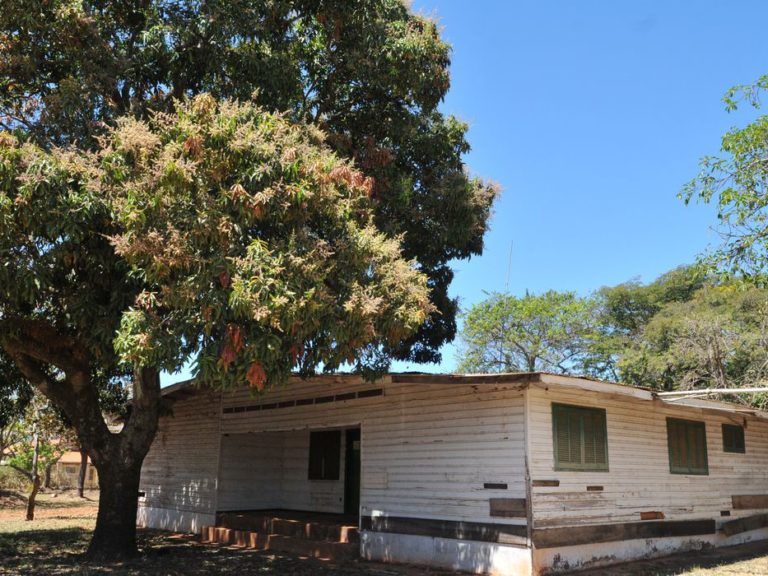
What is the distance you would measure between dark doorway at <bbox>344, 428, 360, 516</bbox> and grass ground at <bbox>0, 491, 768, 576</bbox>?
3120 mm

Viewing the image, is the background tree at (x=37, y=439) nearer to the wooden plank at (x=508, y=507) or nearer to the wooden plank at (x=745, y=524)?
the wooden plank at (x=508, y=507)

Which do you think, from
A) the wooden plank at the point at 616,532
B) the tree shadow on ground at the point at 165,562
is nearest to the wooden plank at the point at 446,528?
the wooden plank at the point at 616,532

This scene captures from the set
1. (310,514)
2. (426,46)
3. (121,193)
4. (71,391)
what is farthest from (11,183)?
(310,514)

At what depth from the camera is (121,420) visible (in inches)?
756

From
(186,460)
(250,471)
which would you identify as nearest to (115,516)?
(250,471)

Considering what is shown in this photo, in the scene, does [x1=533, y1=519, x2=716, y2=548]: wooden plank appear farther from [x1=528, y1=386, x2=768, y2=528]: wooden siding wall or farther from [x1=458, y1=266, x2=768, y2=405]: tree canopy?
[x1=458, y1=266, x2=768, y2=405]: tree canopy

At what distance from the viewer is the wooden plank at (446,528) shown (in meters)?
10.4

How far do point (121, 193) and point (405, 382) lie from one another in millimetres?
5530

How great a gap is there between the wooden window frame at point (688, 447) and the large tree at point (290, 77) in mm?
5507

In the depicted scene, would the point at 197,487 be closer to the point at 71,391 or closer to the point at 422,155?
the point at 71,391

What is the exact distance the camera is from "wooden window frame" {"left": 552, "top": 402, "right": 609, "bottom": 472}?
10844 millimetres

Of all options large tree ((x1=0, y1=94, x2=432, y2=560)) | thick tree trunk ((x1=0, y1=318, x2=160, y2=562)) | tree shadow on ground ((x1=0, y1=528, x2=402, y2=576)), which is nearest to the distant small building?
tree shadow on ground ((x1=0, y1=528, x2=402, y2=576))

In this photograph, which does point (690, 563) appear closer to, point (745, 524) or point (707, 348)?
point (745, 524)

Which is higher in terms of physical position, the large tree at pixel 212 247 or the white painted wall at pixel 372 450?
the large tree at pixel 212 247
